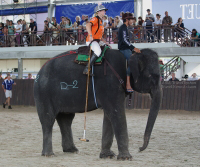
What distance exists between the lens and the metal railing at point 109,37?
24.5 meters

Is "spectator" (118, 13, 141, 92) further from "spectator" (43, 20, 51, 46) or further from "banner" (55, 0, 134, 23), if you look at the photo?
"banner" (55, 0, 134, 23)

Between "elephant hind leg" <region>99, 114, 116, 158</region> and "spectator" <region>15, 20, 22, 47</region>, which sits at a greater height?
"spectator" <region>15, 20, 22, 47</region>

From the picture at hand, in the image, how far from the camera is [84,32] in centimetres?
2605

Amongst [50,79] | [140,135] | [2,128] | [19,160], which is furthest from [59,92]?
[2,128]

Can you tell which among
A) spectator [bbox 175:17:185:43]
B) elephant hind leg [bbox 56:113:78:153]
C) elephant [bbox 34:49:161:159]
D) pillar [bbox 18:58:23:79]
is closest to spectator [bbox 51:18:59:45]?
pillar [bbox 18:58:23:79]

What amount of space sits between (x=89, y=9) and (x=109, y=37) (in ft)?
22.4

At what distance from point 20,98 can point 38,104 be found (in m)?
16.6

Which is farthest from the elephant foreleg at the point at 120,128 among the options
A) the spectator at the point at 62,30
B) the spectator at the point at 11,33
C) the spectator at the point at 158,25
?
the spectator at the point at 11,33

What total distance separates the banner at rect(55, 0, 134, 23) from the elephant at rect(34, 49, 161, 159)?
70.8 ft

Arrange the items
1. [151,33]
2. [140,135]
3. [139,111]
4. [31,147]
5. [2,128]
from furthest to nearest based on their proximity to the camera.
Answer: [151,33]
[139,111]
[2,128]
[140,135]
[31,147]

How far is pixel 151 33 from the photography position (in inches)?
966

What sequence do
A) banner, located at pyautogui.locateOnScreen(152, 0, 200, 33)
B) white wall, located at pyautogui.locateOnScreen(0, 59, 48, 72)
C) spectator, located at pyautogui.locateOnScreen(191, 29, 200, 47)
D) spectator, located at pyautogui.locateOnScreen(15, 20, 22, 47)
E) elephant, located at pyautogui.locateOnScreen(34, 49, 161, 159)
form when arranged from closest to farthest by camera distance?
elephant, located at pyautogui.locateOnScreen(34, 49, 161, 159)
spectator, located at pyautogui.locateOnScreen(191, 29, 200, 47)
banner, located at pyautogui.locateOnScreen(152, 0, 200, 33)
spectator, located at pyautogui.locateOnScreen(15, 20, 22, 47)
white wall, located at pyautogui.locateOnScreen(0, 59, 48, 72)

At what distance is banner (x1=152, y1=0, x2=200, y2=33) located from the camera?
2681cm

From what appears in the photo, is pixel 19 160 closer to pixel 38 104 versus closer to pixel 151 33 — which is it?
pixel 38 104
